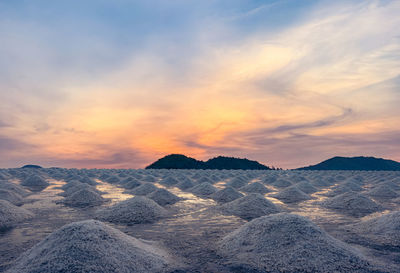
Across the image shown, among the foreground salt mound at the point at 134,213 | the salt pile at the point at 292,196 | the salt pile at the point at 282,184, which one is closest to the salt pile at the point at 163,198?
the foreground salt mound at the point at 134,213

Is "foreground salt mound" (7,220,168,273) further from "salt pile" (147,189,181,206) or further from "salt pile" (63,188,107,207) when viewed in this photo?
"salt pile" (147,189,181,206)

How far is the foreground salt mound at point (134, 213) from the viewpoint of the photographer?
9.95 m

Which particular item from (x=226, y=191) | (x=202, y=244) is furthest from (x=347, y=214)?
(x=202, y=244)

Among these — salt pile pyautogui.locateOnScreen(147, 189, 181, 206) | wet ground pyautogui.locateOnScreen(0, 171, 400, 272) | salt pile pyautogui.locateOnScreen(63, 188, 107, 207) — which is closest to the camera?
wet ground pyautogui.locateOnScreen(0, 171, 400, 272)

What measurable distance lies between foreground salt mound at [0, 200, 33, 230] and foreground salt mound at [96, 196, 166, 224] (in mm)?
2507

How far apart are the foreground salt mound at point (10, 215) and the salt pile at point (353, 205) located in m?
12.5

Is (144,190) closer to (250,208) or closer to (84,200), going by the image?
(84,200)

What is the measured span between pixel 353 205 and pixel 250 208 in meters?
5.35

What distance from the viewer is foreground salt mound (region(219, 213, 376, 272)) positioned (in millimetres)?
5590

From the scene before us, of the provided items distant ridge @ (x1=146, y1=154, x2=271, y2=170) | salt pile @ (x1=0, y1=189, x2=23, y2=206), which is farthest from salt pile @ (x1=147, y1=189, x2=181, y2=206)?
distant ridge @ (x1=146, y1=154, x2=271, y2=170)

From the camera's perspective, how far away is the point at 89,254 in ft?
17.4

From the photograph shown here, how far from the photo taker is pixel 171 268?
5.48 meters

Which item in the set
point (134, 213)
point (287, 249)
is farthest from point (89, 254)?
point (134, 213)

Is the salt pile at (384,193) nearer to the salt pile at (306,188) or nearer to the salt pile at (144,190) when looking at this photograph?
the salt pile at (306,188)
